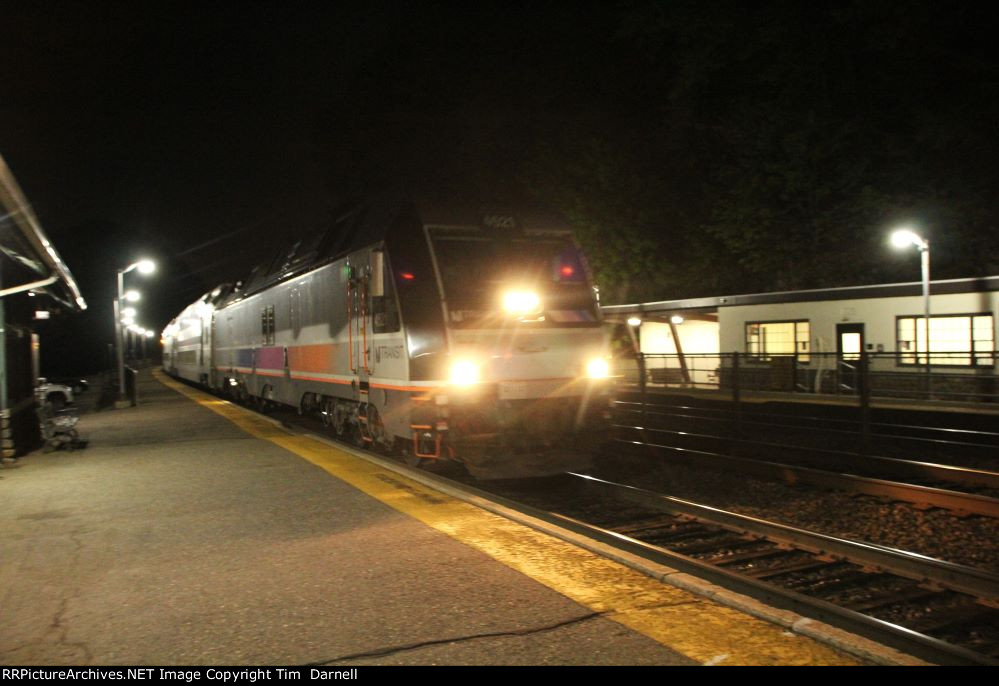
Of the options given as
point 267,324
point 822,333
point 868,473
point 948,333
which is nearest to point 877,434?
point 868,473

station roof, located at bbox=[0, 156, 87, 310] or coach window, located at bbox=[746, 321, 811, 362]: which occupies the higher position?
station roof, located at bbox=[0, 156, 87, 310]

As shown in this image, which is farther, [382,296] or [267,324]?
[267,324]

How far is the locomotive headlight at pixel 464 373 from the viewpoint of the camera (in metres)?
9.07

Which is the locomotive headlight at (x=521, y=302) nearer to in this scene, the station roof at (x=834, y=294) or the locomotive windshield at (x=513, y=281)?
the locomotive windshield at (x=513, y=281)

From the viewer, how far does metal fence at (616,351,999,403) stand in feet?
40.2

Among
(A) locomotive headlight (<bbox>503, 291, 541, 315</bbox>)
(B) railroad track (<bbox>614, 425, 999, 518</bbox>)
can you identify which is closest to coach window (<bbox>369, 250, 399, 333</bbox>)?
(A) locomotive headlight (<bbox>503, 291, 541, 315</bbox>)

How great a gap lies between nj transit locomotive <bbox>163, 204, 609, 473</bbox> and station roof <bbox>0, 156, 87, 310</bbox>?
381 centimetres

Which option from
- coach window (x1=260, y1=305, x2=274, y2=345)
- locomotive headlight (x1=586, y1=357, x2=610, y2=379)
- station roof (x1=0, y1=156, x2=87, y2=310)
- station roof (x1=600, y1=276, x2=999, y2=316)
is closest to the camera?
station roof (x1=0, y1=156, x2=87, y2=310)

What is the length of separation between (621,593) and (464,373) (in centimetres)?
432

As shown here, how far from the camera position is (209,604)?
5.05 metres

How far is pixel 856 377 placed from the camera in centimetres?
1295

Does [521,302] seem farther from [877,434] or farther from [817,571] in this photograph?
[877,434]

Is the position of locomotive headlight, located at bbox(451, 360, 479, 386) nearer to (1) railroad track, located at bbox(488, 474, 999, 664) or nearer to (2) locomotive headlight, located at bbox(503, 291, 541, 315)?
(2) locomotive headlight, located at bbox(503, 291, 541, 315)

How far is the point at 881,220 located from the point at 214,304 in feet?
72.2
